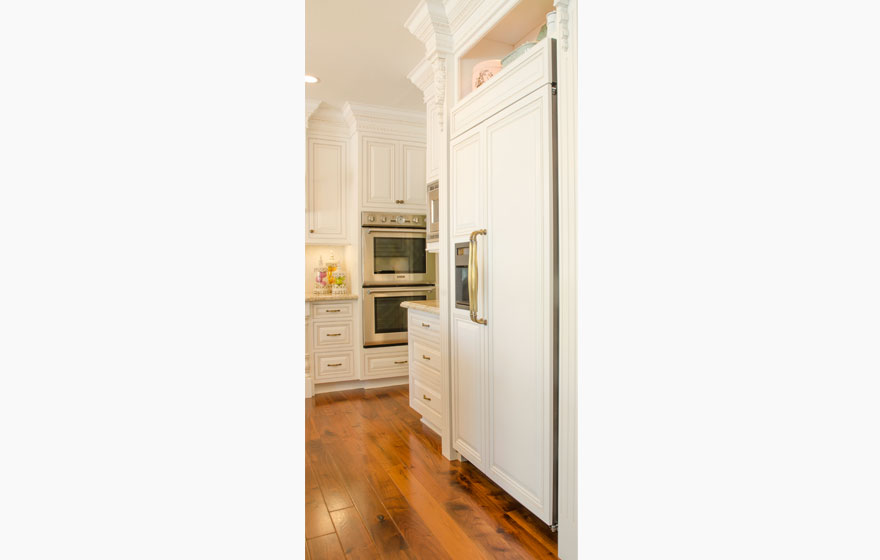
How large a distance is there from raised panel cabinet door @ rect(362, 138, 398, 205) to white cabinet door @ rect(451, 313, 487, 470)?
6.45ft

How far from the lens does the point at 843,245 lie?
356mm

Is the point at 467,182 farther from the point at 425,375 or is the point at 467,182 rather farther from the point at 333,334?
the point at 333,334

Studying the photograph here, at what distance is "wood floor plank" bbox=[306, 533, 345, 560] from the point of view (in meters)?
1.53

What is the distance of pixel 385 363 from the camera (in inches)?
154

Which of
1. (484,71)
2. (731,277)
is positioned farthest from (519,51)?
(731,277)

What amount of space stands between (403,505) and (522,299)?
1.03 meters

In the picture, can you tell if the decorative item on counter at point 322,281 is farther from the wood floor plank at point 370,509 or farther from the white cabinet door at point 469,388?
the white cabinet door at point 469,388

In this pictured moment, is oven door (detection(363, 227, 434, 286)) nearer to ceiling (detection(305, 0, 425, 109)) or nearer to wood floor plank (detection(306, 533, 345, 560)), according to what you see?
ceiling (detection(305, 0, 425, 109))

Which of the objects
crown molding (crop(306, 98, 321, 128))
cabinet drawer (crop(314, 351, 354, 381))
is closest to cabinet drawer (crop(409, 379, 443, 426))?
cabinet drawer (crop(314, 351, 354, 381))
